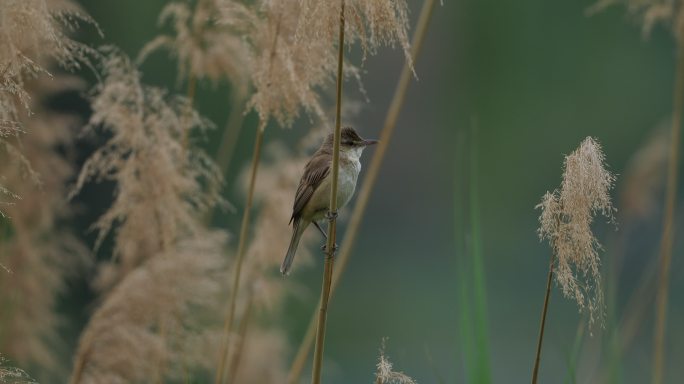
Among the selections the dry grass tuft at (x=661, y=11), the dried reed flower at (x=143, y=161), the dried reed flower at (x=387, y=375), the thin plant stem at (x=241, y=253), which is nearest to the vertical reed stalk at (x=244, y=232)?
the thin plant stem at (x=241, y=253)

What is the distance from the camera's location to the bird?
297 centimetres

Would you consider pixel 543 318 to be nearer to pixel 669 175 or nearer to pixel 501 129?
pixel 669 175

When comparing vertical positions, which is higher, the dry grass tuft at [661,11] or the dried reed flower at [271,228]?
the dry grass tuft at [661,11]

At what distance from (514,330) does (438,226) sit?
13.0 feet

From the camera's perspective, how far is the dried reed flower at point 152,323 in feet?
7.98

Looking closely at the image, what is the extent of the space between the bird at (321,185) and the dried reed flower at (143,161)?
13.7 inches

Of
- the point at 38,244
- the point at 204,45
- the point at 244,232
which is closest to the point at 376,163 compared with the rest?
the point at 244,232

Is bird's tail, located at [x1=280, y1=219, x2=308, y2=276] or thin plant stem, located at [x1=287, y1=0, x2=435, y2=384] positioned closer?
thin plant stem, located at [x1=287, y1=0, x2=435, y2=384]

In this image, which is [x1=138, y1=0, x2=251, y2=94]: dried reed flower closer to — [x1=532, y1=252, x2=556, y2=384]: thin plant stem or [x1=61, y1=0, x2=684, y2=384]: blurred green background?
[x1=532, y1=252, x2=556, y2=384]: thin plant stem

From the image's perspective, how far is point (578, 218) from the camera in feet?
5.41

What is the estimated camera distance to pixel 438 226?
47.4 feet

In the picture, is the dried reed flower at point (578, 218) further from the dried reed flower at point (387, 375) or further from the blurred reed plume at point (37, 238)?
the blurred reed plume at point (37, 238)

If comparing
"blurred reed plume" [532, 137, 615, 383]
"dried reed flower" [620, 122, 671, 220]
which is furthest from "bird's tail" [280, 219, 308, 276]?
"dried reed flower" [620, 122, 671, 220]

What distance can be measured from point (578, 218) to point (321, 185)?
1.50 metres
